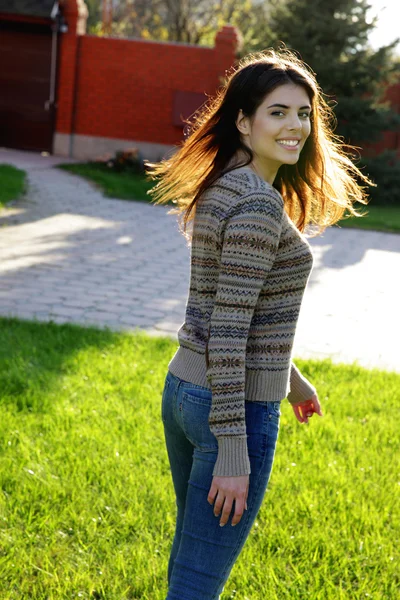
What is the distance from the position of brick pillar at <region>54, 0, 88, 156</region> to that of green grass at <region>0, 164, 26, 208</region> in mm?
5118

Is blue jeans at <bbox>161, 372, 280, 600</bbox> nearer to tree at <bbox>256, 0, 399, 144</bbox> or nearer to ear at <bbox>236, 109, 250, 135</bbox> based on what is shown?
ear at <bbox>236, 109, 250, 135</bbox>

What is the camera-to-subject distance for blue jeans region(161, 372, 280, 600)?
82.8 inches

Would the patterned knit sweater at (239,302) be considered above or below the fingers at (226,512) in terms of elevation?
above

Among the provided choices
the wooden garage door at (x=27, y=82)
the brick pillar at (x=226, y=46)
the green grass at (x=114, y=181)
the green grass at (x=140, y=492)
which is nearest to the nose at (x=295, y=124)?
the green grass at (x=140, y=492)

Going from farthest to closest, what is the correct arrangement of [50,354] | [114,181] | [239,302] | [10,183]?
[114,181] < [10,183] < [50,354] < [239,302]

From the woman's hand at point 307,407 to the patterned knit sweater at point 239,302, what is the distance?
50 cm

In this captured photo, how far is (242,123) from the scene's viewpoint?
2262 millimetres

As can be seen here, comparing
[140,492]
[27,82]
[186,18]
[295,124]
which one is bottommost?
[27,82]

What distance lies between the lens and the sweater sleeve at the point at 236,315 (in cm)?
201

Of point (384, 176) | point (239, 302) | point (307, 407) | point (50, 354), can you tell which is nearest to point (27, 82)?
point (384, 176)

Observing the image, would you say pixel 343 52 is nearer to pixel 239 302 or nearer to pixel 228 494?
pixel 239 302

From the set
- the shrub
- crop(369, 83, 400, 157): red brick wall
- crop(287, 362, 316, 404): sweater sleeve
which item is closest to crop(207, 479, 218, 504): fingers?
crop(287, 362, 316, 404): sweater sleeve

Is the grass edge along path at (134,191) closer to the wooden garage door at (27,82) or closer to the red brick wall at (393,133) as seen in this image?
the red brick wall at (393,133)

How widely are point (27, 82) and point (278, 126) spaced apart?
2079 cm
